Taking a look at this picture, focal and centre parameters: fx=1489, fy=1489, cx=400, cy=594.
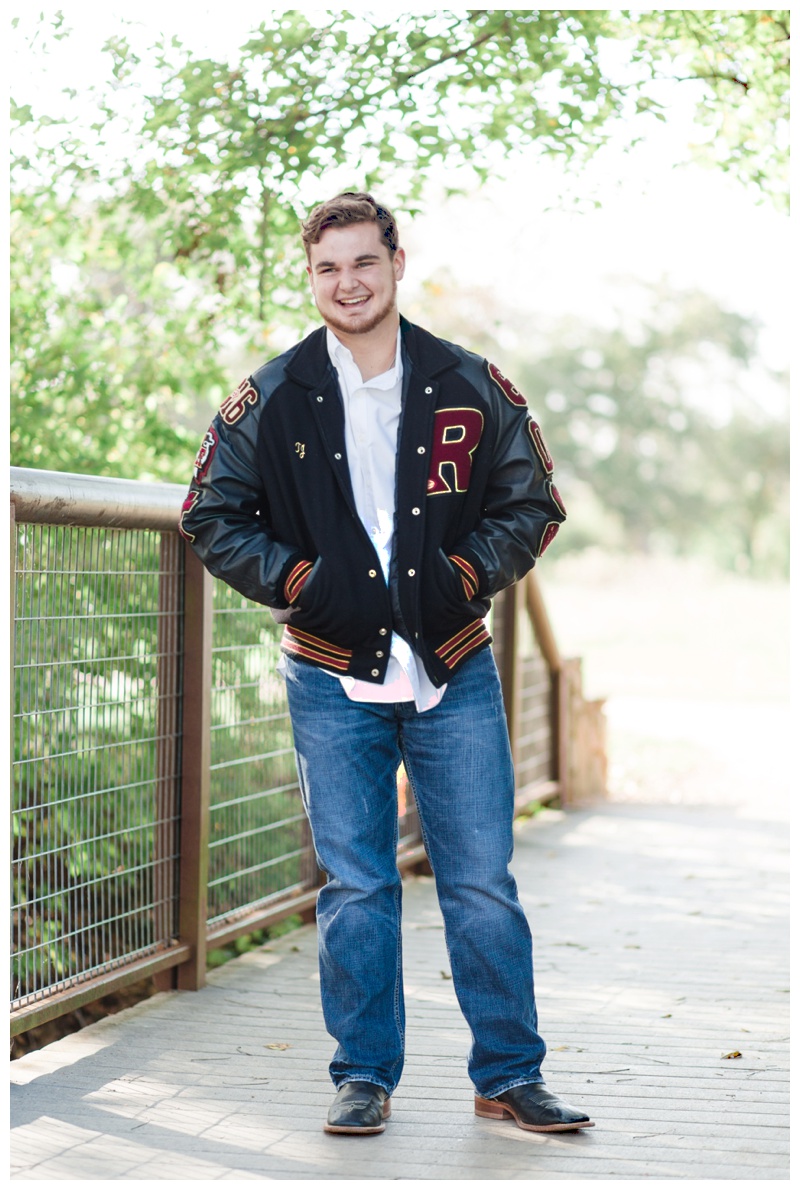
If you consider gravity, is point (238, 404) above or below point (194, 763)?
above

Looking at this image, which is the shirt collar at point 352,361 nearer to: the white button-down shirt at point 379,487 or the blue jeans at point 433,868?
the white button-down shirt at point 379,487

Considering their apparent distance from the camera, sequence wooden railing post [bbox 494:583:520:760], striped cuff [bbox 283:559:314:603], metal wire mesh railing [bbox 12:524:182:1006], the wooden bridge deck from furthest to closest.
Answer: wooden railing post [bbox 494:583:520:760]
metal wire mesh railing [bbox 12:524:182:1006]
striped cuff [bbox 283:559:314:603]
the wooden bridge deck

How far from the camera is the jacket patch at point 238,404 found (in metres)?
3.08

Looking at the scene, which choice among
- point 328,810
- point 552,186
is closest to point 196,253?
point 552,186

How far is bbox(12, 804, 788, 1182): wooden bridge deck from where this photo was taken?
2.88 metres

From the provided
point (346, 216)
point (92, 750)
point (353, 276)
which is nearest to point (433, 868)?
point (92, 750)

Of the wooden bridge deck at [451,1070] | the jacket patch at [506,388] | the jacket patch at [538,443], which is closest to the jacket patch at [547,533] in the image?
the jacket patch at [538,443]

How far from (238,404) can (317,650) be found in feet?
1.76

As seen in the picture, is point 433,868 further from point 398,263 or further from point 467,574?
point 398,263

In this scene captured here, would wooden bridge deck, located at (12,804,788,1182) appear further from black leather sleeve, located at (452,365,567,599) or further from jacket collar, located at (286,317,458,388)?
jacket collar, located at (286,317,458,388)

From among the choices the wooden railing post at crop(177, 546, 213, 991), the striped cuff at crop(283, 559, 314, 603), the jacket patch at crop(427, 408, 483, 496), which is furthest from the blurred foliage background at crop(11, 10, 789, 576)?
the striped cuff at crop(283, 559, 314, 603)

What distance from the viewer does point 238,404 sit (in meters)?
3.09

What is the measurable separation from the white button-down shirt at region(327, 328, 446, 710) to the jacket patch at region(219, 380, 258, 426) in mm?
190

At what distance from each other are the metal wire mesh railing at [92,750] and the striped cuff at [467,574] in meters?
1.02
